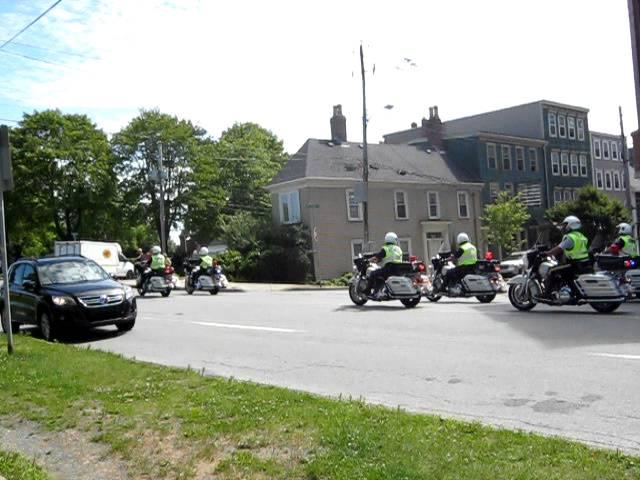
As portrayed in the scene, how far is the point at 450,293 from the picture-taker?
709 inches

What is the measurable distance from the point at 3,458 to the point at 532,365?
5782mm

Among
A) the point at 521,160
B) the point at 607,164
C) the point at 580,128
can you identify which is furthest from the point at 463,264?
the point at 607,164

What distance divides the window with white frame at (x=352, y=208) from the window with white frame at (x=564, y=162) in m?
22.3

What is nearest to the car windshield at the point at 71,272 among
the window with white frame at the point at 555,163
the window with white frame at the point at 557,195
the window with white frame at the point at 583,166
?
the window with white frame at the point at 557,195

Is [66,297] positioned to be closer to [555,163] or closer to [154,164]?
[154,164]

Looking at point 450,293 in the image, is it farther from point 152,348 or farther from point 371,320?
point 152,348

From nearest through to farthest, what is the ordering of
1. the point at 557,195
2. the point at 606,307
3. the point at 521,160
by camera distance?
1. the point at 606,307
2. the point at 521,160
3. the point at 557,195

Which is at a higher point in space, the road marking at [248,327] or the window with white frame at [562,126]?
the window with white frame at [562,126]

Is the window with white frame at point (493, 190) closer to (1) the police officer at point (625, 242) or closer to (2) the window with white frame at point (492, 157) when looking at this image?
(2) the window with white frame at point (492, 157)

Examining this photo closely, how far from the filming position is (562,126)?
5762 centimetres

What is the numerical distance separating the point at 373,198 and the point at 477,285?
2664 cm

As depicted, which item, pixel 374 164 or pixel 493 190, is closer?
pixel 374 164

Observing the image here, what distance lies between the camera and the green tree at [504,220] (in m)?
46.4

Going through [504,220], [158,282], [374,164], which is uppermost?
[374,164]
